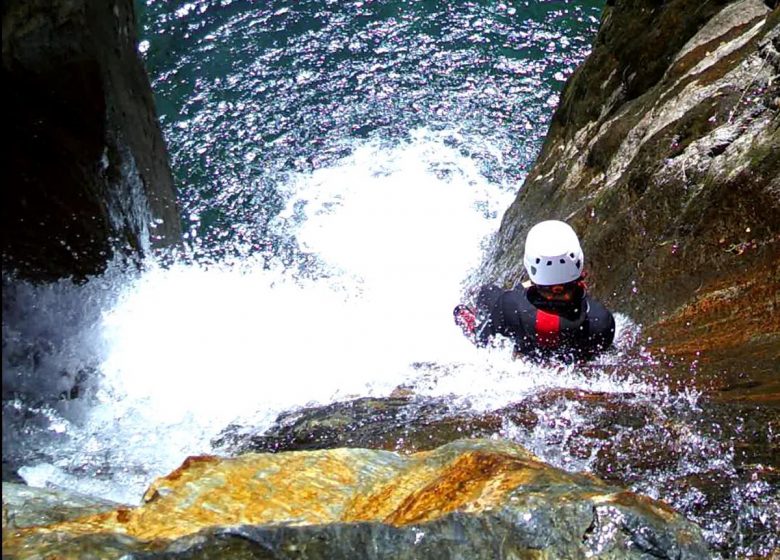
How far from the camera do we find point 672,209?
7836mm

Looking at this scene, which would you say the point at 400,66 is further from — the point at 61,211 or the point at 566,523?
the point at 566,523

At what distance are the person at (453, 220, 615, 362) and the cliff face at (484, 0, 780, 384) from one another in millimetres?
800

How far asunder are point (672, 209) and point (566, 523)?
4.96 meters

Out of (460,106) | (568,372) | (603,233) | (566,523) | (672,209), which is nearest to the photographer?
(566,523)

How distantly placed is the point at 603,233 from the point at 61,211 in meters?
4.98

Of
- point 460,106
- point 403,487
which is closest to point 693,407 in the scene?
point 403,487

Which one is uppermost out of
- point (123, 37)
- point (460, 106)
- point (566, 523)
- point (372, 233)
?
point (460, 106)

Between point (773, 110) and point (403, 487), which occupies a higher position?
point (773, 110)

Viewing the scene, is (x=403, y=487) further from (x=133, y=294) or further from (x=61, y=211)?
(x=133, y=294)

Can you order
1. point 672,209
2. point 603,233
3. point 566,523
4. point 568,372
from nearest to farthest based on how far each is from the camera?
1. point 566,523
2. point 568,372
3. point 672,209
4. point 603,233

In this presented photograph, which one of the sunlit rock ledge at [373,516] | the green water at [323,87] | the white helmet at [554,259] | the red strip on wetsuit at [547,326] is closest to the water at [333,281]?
the green water at [323,87]

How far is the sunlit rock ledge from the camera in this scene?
3.21 meters

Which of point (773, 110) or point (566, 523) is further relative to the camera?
point (773, 110)

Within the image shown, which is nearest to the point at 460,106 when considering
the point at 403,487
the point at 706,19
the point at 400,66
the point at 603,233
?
the point at 400,66
